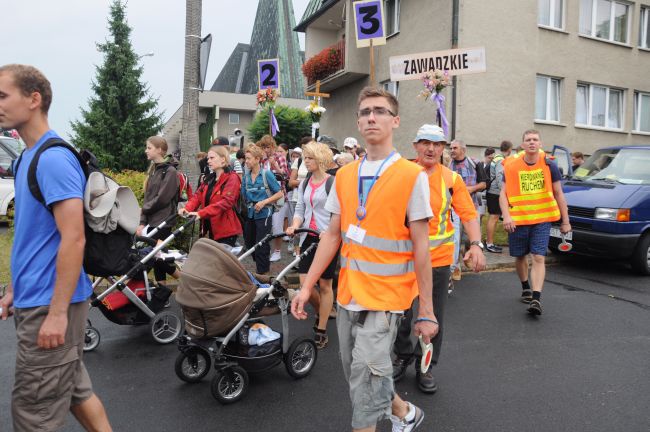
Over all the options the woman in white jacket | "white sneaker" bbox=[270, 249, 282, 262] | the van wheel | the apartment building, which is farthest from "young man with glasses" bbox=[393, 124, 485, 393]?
the apartment building

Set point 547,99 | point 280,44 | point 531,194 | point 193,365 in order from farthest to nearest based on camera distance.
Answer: point 280,44, point 547,99, point 531,194, point 193,365

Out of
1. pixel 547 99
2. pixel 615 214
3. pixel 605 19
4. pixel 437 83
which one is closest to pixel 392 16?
pixel 547 99

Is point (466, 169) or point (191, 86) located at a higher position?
point (191, 86)

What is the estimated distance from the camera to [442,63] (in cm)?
841

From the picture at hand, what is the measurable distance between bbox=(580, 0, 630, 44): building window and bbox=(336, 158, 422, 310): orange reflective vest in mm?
18805

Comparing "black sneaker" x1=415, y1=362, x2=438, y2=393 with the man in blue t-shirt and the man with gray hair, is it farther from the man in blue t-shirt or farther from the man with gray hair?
the man with gray hair

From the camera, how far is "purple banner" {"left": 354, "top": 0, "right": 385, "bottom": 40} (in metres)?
9.34

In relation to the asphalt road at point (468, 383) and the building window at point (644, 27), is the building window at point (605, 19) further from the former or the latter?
the asphalt road at point (468, 383)

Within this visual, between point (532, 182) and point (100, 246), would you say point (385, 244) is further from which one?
point (532, 182)

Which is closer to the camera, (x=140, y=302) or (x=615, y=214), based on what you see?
(x=140, y=302)

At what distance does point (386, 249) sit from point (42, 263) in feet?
5.23

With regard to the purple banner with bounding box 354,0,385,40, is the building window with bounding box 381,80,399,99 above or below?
above

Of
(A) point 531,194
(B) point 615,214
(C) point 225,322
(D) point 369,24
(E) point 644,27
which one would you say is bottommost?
(C) point 225,322

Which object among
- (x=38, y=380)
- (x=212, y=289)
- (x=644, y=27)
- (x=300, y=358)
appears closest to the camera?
(x=38, y=380)
